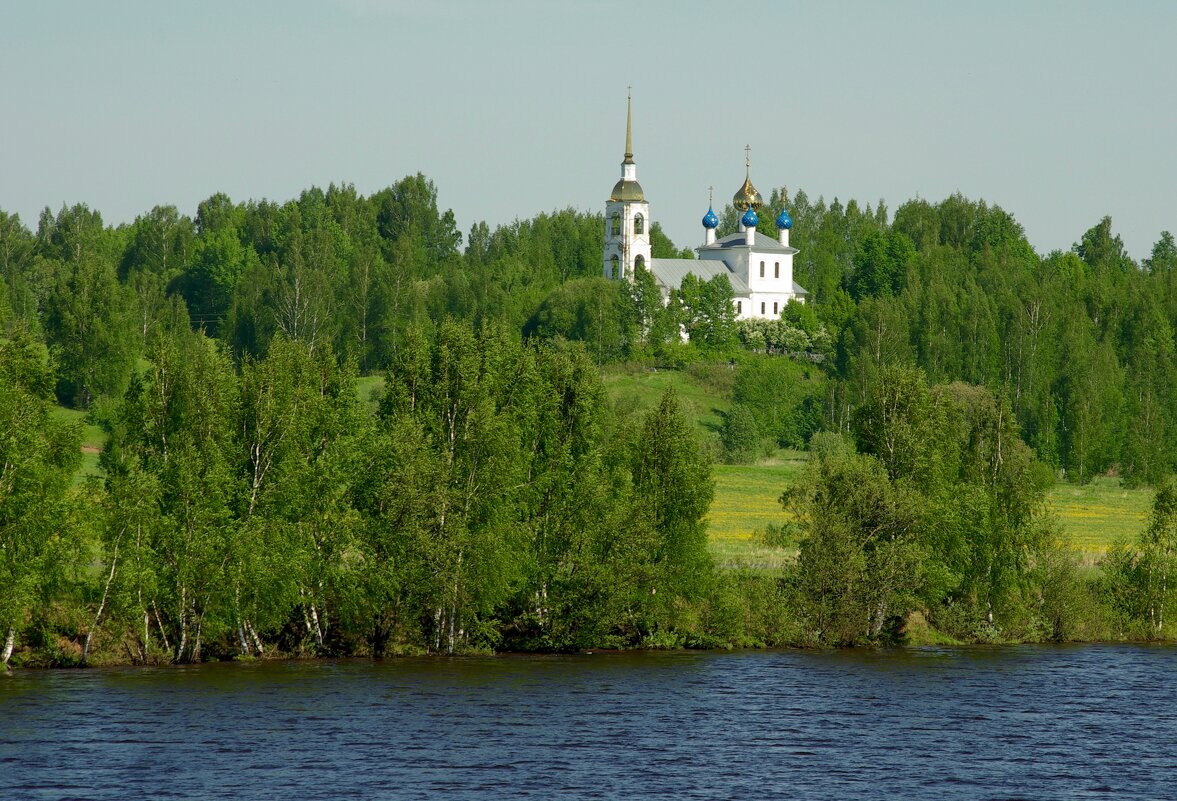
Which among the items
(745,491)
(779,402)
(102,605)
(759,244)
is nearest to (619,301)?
(779,402)

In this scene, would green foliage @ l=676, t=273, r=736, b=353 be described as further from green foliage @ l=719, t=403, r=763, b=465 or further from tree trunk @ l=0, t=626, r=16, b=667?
tree trunk @ l=0, t=626, r=16, b=667

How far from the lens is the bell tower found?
15138 cm

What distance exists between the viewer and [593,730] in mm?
40844

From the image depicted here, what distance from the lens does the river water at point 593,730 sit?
1398 inches

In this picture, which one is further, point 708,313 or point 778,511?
point 708,313

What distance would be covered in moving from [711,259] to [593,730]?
122 m

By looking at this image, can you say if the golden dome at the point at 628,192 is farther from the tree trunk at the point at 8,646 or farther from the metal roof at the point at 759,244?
the tree trunk at the point at 8,646

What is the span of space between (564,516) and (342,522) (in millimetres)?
7794

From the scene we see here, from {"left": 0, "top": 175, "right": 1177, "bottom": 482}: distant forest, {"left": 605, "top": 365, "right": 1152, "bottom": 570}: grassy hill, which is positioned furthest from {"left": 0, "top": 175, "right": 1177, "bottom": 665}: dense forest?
{"left": 0, "top": 175, "right": 1177, "bottom": 482}: distant forest

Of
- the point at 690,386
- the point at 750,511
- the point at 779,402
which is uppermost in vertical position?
the point at 690,386

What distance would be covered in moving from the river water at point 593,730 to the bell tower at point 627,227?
10126cm

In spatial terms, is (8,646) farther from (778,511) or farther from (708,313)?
(708,313)

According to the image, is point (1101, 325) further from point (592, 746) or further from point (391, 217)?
point (592, 746)

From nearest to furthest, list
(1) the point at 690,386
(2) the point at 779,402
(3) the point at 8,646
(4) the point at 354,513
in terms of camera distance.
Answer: (3) the point at 8,646 → (4) the point at 354,513 → (2) the point at 779,402 → (1) the point at 690,386
